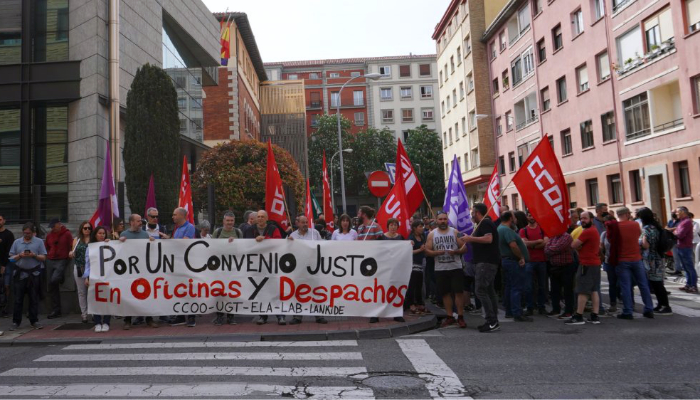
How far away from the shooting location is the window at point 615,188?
82.0ft

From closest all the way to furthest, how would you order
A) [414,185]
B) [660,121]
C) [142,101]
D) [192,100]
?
[414,185] < [142,101] < [660,121] < [192,100]

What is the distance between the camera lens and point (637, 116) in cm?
2317

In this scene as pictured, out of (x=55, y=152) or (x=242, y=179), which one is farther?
(x=242, y=179)

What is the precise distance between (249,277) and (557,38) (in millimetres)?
27185

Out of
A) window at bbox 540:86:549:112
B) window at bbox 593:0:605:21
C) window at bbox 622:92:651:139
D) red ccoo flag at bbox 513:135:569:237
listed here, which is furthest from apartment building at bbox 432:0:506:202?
red ccoo flag at bbox 513:135:569:237

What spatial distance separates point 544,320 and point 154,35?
18938mm

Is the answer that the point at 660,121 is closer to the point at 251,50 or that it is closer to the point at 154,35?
Result: the point at 154,35

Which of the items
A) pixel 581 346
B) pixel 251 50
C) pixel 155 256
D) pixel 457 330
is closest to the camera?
pixel 581 346

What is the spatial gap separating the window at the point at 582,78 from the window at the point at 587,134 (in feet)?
5.44

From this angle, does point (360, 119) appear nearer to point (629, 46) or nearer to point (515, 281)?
point (629, 46)

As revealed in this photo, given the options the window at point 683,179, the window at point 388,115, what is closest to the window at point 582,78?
the window at point 683,179

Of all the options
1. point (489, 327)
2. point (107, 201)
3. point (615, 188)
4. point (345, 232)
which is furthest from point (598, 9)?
point (107, 201)

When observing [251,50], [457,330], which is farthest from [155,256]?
[251,50]

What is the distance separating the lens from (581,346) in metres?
6.86
